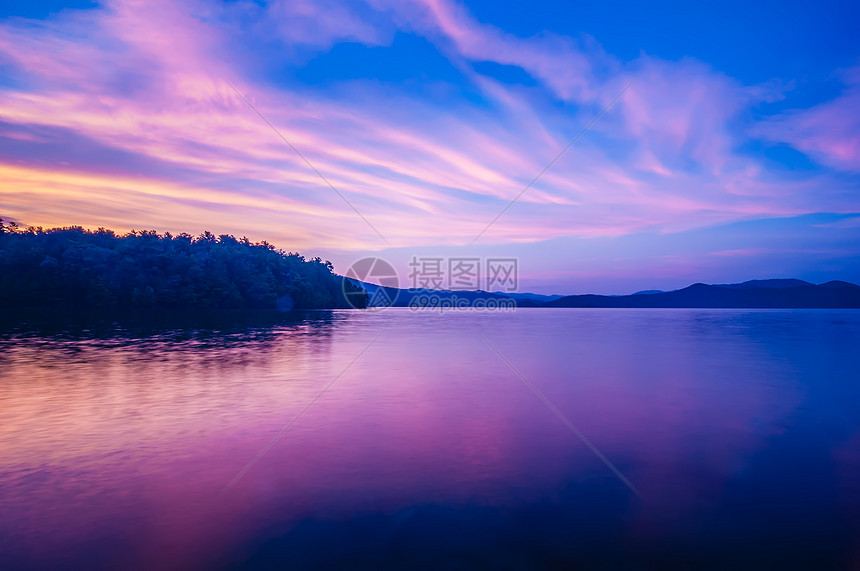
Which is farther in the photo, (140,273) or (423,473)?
(140,273)

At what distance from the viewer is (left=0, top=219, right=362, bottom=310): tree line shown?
11606 cm

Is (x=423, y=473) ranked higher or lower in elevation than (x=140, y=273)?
lower

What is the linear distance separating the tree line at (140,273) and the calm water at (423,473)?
4593 inches

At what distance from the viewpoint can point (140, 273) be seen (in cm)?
13138

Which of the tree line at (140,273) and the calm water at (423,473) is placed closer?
the calm water at (423,473)

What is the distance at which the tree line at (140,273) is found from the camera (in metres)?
116

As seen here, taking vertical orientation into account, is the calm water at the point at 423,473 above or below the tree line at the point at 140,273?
below

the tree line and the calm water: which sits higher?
the tree line

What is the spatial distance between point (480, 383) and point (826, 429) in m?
13.4

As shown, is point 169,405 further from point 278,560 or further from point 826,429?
point 826,429

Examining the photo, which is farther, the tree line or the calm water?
the tree line

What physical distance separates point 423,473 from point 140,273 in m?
144

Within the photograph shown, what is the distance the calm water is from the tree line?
11666cm

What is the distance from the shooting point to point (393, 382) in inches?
957
